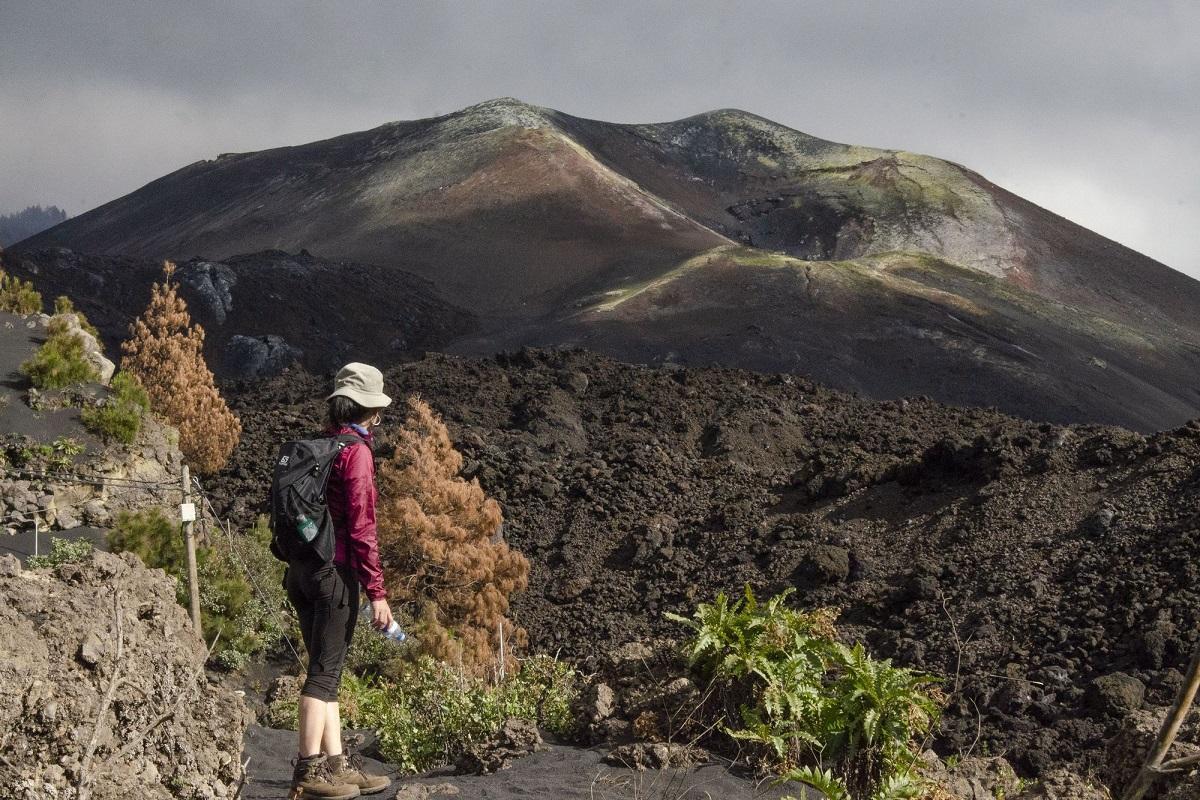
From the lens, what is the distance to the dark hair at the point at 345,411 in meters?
4.39

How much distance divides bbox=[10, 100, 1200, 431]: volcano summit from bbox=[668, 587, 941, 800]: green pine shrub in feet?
71.6

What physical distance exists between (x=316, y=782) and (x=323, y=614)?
2.02 ft

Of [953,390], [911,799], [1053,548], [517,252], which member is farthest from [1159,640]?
[517,252]

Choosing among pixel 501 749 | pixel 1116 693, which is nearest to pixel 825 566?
pixel 1116 693

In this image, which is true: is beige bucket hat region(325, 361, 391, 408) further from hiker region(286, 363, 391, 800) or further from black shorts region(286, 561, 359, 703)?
black shorts region(286, 561, 359, 703)

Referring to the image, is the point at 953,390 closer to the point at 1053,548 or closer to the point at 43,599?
the point at 1053,548

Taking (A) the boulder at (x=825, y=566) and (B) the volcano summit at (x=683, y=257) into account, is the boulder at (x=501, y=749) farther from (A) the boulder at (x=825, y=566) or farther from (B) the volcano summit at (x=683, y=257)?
(B) the volcano summit at (x=683, y=257)

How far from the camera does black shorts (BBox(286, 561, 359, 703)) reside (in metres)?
4.29

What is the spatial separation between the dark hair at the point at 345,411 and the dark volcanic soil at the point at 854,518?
543 centimetres

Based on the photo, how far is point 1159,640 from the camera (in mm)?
9859

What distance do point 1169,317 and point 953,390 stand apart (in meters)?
25.1

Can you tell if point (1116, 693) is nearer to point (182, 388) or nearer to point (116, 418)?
point (116, 418)

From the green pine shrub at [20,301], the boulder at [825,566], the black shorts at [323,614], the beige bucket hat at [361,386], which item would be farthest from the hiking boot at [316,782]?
the green pine shrub at [20,301]

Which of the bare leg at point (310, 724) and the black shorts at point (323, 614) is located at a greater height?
the black shorts at point (323, 614)
